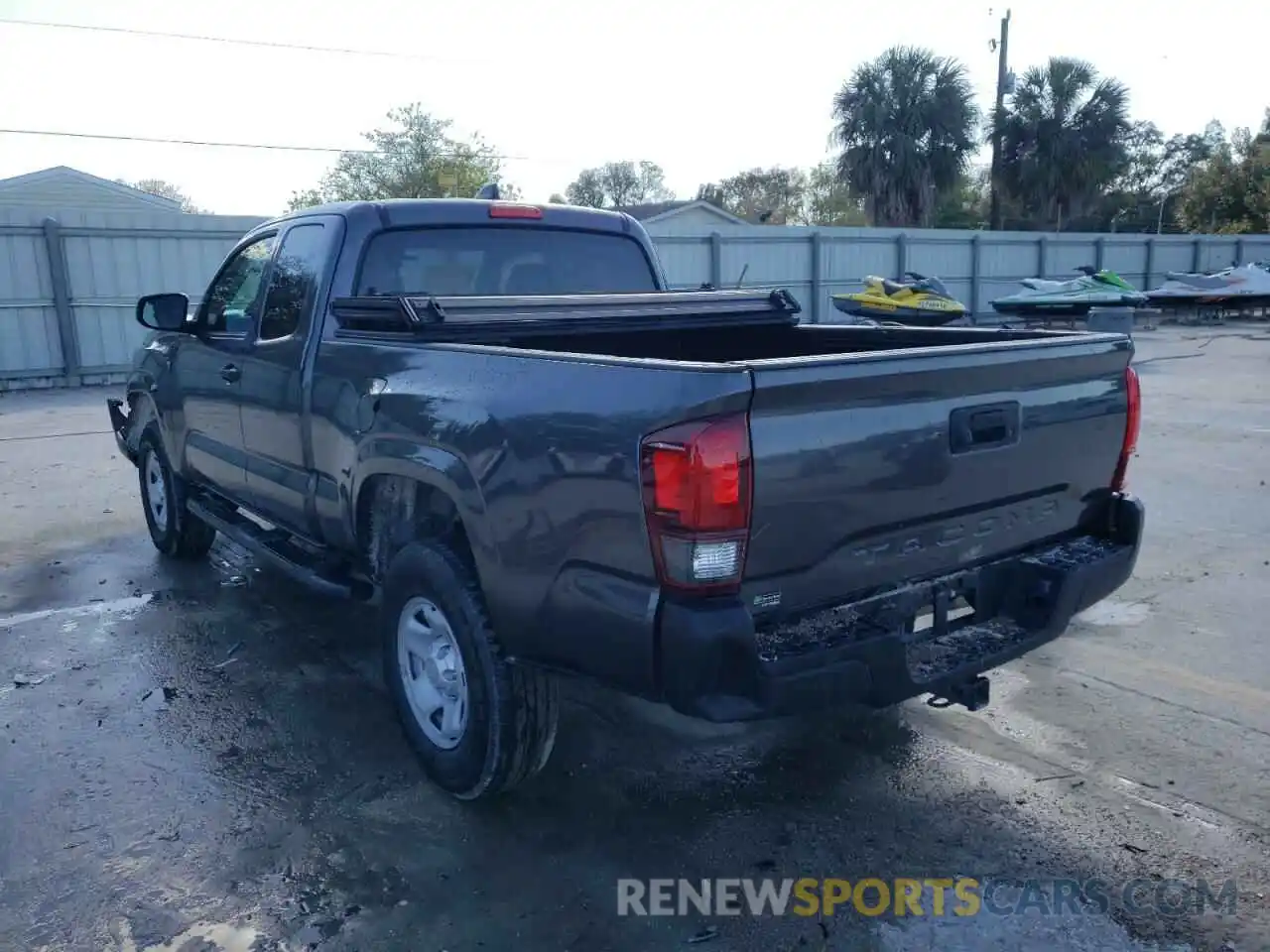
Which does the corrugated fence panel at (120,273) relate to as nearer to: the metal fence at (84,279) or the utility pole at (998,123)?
the metal fence at (84,279)

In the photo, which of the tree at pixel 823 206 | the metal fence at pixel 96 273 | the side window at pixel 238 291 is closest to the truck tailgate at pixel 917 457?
the side window at pixel 238 291

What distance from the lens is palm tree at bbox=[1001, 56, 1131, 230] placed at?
1339 inches

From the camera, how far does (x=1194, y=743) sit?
12.9 ft

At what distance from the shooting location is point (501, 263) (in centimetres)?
485

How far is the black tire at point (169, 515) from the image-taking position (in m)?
6.33

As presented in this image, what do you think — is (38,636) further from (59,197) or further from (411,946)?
(59,197)

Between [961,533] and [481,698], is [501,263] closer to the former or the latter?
[481,698]

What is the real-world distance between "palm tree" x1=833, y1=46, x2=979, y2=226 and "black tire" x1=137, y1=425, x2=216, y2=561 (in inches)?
1155

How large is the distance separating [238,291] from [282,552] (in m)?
1.54

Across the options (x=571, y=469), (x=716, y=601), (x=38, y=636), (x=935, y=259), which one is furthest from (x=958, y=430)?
(x=935, y=259)

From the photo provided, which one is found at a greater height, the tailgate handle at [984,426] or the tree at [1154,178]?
the tree at [1154,178]

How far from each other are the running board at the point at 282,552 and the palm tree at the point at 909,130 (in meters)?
30.0

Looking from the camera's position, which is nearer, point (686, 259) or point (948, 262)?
point (686, 259)

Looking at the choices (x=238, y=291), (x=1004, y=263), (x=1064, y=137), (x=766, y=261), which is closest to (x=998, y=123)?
(x=1064, y=137)
